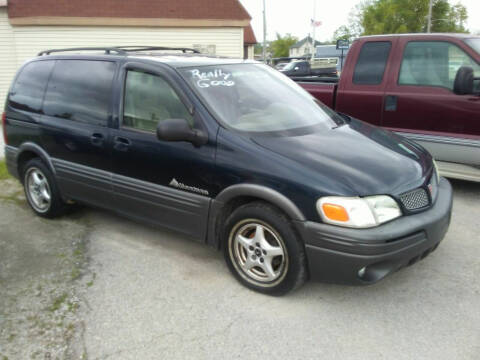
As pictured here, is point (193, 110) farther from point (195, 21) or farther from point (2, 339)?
point (195, 21)

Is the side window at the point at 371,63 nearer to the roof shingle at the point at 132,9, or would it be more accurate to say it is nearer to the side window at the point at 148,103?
the side window at the point at 148,103

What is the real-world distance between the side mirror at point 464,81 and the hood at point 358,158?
1691 millimetres

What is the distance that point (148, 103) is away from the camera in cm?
381

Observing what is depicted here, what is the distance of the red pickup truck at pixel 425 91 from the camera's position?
5.22m

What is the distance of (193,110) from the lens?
138 inches

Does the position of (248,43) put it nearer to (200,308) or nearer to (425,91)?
(425,91)

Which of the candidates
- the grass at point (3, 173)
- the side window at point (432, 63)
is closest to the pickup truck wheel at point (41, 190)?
the grass at point (3, 173)

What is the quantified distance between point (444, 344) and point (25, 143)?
4218mm

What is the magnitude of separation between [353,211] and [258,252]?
2.61 ft

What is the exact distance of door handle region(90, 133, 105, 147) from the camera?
13.3 feet

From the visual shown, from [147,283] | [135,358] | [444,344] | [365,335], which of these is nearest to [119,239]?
[147,283]

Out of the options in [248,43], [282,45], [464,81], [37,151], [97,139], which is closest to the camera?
[97,139]

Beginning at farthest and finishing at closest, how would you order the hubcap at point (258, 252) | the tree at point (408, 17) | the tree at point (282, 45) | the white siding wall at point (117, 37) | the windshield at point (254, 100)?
the tree at point (282, 45), the tree at point (408, 17), the white siding wall at point (117, 37), the windshield at point (254, 100), the hubcap at point (258, 252)

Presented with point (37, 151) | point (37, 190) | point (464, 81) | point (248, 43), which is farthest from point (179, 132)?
point (248, 43)
